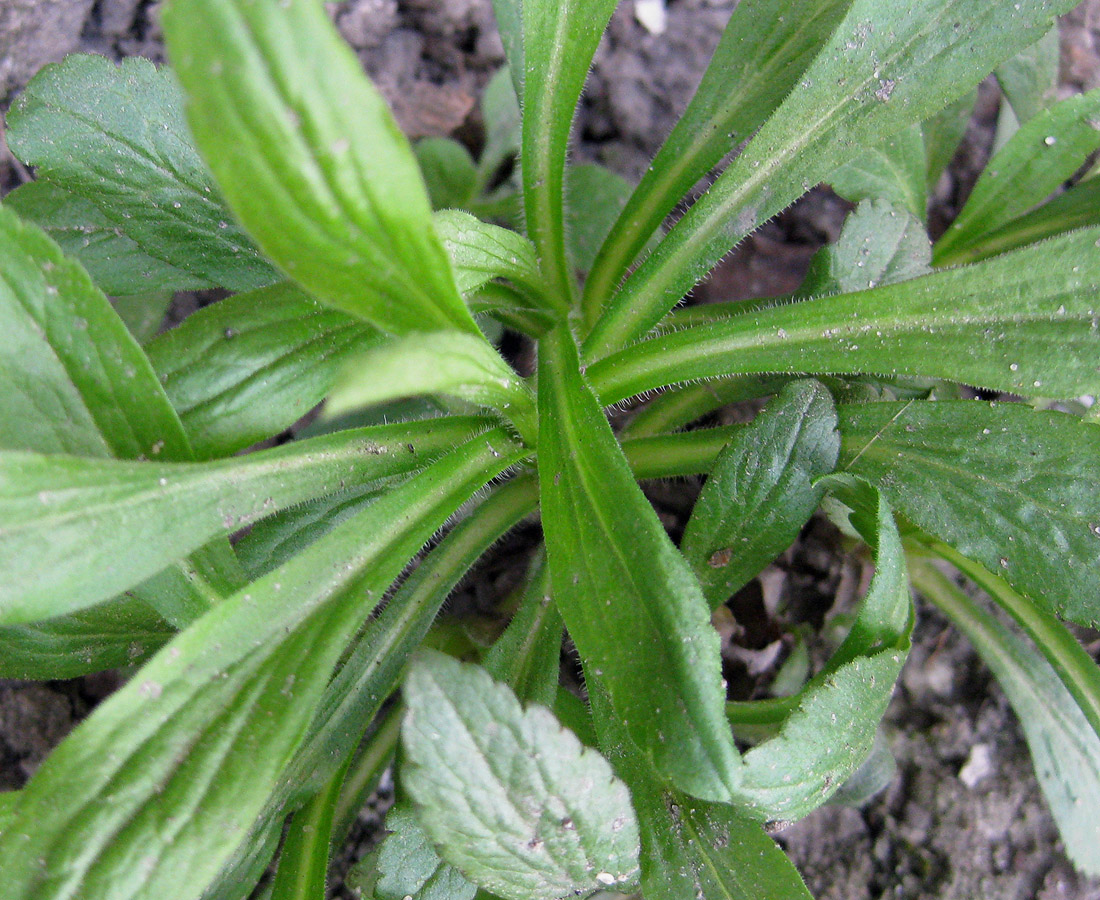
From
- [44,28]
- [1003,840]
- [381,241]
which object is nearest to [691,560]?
[381,241]

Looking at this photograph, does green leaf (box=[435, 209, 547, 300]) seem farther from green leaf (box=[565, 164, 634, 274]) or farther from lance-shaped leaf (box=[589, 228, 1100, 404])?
green leaf (box=[565, 164, 634, 274])

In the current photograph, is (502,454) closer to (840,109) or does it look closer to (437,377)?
(437,377)

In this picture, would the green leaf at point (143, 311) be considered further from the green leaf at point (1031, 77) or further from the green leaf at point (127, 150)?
the green leaf at point (1031, 77)

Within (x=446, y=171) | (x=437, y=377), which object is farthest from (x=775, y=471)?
(x=446, y=171)

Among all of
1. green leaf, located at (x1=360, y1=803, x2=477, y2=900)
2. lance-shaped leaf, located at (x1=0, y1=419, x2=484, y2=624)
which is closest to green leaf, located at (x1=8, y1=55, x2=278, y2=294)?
lance-shaped leaf, located at (x1=0, y1=419, x2=484, y2=624)

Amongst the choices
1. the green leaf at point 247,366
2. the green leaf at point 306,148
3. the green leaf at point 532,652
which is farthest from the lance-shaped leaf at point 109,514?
the green leaf at point 532,652

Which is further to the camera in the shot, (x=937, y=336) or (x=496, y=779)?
(x=937, y=336)
